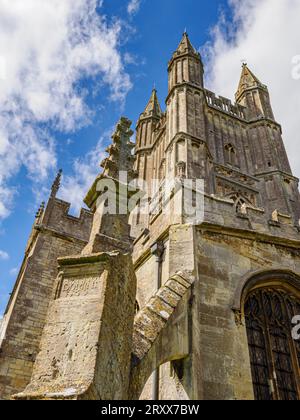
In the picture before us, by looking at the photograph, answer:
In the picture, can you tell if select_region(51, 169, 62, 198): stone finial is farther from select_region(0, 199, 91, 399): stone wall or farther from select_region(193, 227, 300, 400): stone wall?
select_region(193, 227, 300, 400): stone wall

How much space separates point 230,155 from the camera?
21.9 meters

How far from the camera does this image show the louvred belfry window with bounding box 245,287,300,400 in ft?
18.2

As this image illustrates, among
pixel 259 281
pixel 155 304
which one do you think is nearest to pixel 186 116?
pixel 259 281

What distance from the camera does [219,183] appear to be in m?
19.4

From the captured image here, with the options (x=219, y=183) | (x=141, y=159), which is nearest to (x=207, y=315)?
(x=219, y=183)

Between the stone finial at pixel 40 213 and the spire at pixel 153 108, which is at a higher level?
the spire at pixel 153 108

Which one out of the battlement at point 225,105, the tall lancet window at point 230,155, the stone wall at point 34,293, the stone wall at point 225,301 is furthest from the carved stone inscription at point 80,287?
the battlement at point 225,105

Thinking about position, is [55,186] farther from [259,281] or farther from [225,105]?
[225,105]

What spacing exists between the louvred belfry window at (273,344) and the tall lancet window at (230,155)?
15.5 metres

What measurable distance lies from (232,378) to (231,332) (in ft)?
2.14

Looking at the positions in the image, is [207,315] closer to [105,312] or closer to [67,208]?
[105,312]

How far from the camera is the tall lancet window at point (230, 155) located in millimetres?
21470

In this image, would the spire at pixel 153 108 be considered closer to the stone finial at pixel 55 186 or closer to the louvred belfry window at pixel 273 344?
the stone finial at pixel 55 186

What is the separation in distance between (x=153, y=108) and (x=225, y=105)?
589 centimetres
